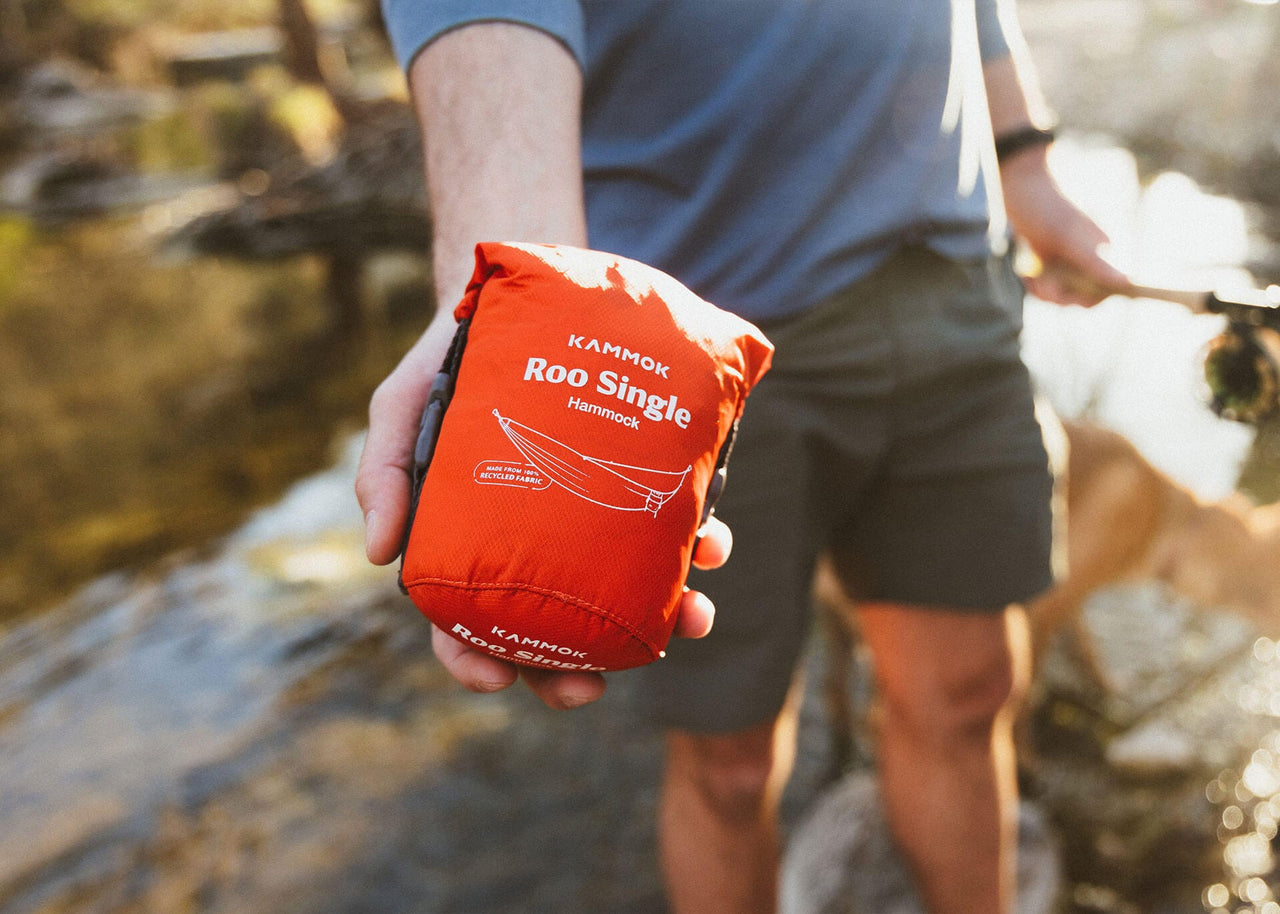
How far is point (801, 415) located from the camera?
3.90ft

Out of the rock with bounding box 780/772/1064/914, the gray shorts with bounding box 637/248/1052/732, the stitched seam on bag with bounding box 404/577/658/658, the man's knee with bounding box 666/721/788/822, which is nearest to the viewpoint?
the stitched seam on bag with bounding box 404/577/658/658

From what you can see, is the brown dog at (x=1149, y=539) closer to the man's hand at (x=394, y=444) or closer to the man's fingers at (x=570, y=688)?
the man's fingers at (x=570, y=688)

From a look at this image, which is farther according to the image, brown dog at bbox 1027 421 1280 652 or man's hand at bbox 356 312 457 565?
brown dog at bbox 1027 421 1280 652

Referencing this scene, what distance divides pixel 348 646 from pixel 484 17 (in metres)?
3.24

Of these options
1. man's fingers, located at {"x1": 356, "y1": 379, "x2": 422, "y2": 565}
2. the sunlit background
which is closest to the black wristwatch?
the sunlit background

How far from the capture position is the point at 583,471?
73cm

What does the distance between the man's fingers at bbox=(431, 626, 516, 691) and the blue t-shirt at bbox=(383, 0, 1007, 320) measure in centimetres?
58

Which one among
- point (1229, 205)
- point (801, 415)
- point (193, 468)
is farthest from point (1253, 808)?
point (1229, 205)

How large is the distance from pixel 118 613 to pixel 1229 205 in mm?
9465

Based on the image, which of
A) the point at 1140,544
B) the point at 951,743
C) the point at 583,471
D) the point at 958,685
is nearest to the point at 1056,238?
the point at 958,685

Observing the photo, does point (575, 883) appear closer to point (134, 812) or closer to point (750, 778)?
point (750, 778)

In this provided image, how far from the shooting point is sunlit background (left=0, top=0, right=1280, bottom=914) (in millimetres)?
2490

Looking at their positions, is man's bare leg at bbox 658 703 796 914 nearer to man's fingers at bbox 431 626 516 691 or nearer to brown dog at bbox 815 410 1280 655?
man's fingers at bbox 431 626 516 691

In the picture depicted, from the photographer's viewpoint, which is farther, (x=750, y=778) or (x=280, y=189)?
(x=280, y=189)
